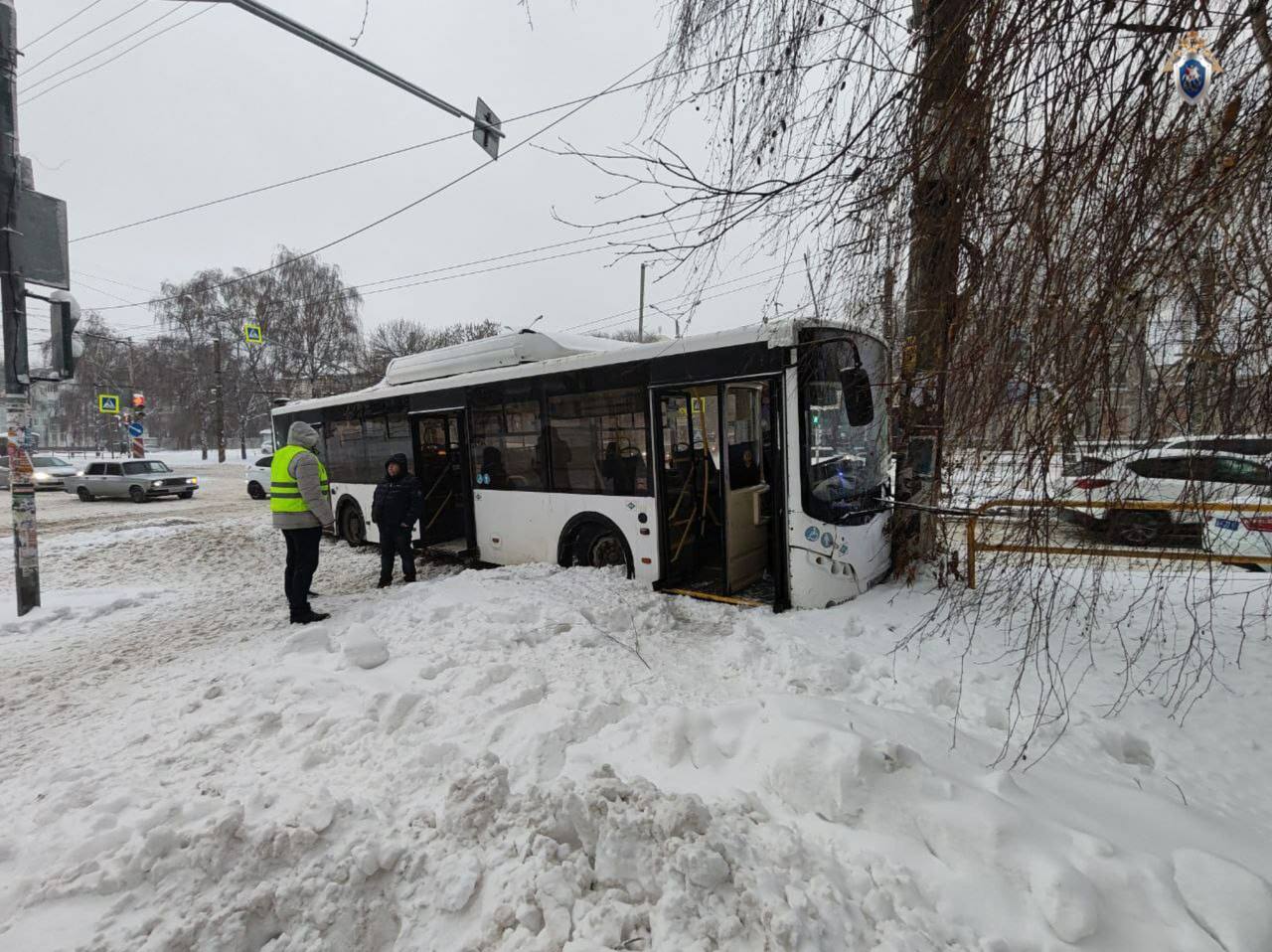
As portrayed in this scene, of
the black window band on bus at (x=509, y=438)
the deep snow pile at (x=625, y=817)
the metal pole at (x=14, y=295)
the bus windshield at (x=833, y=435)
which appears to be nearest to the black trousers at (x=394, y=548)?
the black window band on bus at (x=509, y=438)

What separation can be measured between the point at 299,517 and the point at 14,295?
4476 mm

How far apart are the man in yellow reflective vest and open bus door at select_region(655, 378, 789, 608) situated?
3.43m

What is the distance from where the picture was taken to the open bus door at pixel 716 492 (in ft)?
18.8

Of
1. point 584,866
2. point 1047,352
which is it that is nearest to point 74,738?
point 584,866

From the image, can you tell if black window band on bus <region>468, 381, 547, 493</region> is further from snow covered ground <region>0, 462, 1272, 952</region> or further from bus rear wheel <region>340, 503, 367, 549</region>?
bus rear wheel <region>340, 503, 367, 549</region>

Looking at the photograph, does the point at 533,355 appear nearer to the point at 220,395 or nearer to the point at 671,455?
the point at 671,455

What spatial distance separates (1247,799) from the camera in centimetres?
276

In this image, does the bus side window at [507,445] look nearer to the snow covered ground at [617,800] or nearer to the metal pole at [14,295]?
the snow covered ground at [617,800]

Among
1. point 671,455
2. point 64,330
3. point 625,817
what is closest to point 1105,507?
point 625,817

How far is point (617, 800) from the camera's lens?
2.44m

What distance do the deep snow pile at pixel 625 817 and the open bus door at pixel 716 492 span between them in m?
2.02

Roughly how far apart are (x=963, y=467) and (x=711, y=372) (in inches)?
114

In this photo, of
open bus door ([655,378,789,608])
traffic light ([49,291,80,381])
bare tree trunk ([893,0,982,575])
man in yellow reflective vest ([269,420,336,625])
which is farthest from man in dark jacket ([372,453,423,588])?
bare tree trunk ([893,0,982,575])

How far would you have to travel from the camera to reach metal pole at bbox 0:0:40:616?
6.24 m
